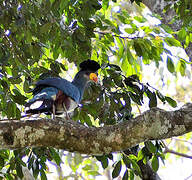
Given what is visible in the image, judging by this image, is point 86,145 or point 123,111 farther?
point 123,111

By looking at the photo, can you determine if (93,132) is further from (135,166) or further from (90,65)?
(90,65)

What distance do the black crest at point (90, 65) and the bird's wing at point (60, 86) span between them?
0.32m

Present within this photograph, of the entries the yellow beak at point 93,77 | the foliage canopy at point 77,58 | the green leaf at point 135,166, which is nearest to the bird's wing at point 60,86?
the foliage canopy at point 77,58

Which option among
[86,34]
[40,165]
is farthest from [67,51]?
[40,165]

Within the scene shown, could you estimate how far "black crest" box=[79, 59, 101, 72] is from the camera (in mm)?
3649

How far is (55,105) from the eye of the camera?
3365 mm

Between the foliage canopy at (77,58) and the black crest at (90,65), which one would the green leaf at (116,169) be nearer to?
the foliage canopy at (77,58)

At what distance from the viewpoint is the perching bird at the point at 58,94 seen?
2.95m

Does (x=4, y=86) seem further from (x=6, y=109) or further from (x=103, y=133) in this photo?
(x=103, y=133)

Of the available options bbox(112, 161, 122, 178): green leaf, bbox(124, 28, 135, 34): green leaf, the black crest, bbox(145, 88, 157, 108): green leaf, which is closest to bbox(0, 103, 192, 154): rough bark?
bbox(145, 88, 157, 108): green leaf

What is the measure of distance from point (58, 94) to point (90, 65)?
0.52 m

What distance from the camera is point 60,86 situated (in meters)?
3.24

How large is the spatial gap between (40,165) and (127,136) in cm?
101

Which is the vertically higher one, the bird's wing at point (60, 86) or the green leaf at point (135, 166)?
the bird's wing at point (60, 86)
